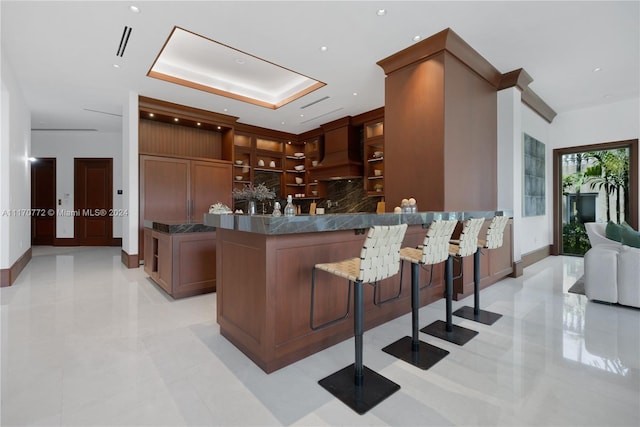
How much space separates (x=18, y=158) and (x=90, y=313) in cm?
374

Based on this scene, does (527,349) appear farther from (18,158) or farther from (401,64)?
(18,158)

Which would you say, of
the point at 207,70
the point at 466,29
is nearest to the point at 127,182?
the point at 207,70

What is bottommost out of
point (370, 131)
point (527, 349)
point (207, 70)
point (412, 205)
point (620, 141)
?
point (527, 349)

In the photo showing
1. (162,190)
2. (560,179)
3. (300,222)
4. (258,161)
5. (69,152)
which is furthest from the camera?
(69,152)

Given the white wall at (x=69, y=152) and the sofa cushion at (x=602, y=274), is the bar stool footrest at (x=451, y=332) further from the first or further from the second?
the white wall at (x=69, y=152)

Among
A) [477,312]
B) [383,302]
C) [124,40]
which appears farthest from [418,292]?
[124,40]

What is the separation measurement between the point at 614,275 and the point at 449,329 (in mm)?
2321

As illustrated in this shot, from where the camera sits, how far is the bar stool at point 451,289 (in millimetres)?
2598

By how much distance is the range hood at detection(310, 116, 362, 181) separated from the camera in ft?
22.0

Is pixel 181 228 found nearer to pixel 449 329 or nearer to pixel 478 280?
pixel 449 329

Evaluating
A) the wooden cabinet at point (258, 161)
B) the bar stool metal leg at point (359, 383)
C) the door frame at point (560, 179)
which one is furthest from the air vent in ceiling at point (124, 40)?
the door frame at point (560, 179)

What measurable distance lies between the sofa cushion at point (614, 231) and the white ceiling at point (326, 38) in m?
2.33

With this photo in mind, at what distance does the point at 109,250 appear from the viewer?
769 centimetres

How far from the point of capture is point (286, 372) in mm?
2029
